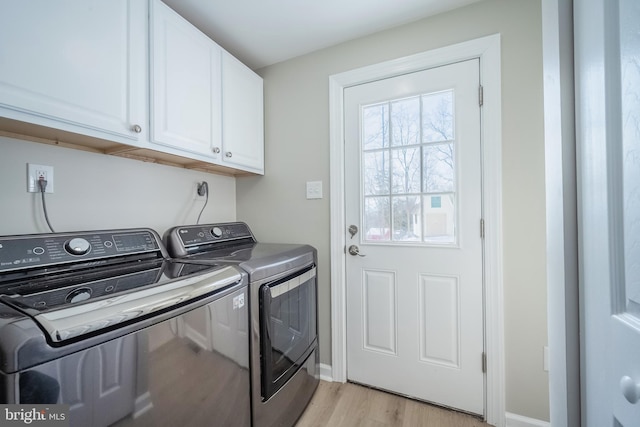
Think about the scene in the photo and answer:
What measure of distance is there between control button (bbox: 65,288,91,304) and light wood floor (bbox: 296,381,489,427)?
4.24 feet

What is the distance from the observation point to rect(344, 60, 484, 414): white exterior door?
1.47 meters

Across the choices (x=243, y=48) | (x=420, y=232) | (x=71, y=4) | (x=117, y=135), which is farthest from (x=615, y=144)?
(x=243, y=48)

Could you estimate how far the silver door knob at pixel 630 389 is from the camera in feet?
1.36

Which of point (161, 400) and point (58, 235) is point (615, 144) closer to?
point (161, 400)

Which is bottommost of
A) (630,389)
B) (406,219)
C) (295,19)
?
(630,389)

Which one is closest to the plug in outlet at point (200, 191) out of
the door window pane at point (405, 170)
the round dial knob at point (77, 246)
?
the round dial knob at point (77, 246)

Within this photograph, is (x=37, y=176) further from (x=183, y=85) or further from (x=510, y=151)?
(x=510, y=151)

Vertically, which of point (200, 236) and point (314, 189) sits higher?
point (314, 189)

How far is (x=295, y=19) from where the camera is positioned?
1.56 metres

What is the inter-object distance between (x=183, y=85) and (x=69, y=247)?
93cm

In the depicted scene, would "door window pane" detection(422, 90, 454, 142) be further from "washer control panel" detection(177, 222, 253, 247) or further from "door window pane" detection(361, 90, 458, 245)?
"washer control panel" detection(177, 222, 253, 247)

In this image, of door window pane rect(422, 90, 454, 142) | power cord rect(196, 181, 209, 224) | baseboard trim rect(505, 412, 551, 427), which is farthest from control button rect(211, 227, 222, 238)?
baseboard trim rect(505, 412, 551, 427)

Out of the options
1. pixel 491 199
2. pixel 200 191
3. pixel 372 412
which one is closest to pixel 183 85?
pixel 200 191

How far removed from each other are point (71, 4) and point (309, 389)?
2.15 m
